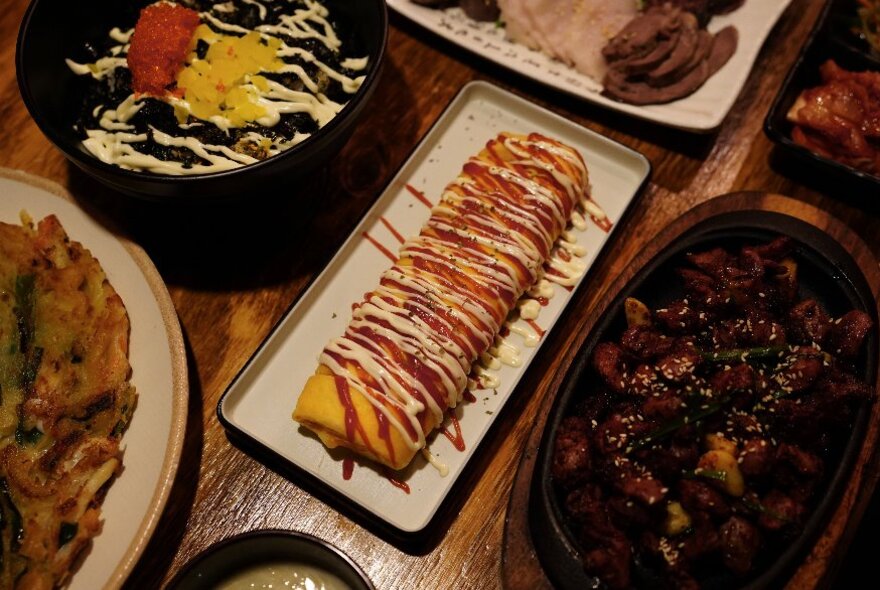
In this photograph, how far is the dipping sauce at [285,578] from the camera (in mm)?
1998

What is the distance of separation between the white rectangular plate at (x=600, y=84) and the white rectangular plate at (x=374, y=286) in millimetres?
197

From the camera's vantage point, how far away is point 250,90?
2475 millimetres

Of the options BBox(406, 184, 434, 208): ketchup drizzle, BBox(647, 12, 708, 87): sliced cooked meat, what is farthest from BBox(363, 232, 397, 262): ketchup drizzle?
BBox(647, 12, 708, 87): sliced cooked meat

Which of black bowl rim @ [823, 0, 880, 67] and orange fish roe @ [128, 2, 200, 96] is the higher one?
black bowl rim @ [823, 0, 880, 67]

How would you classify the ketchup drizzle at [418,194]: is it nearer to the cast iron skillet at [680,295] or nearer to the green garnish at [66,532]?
the cast iron skillet at [680,295]

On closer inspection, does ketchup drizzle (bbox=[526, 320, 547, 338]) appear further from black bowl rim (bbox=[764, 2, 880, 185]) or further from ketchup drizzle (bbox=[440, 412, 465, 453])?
black bowl rim (bbox=[764, 2, 880, 185])

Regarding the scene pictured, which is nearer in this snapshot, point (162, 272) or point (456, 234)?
point (456, 234)

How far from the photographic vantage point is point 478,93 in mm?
2898

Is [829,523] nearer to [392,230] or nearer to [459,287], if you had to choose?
[459,287]

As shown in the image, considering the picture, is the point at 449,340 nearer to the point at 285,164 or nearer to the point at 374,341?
the point at 374,341

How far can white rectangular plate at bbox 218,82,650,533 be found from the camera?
2.22 metres

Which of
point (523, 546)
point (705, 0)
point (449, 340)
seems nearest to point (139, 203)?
point (449, 340)

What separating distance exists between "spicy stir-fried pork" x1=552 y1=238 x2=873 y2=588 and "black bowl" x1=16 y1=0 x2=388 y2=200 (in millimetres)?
1089

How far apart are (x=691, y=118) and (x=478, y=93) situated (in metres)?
0.82
